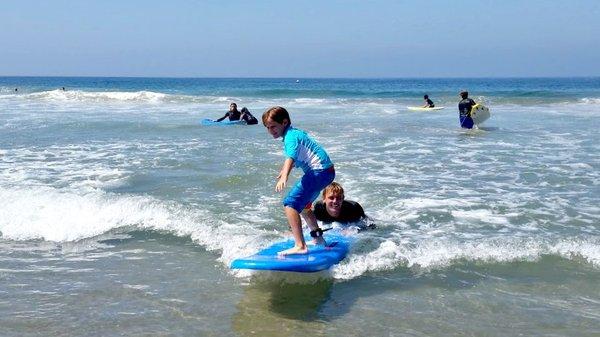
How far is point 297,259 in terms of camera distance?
5.48m

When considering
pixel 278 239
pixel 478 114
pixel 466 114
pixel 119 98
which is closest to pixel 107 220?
pixel 278 239

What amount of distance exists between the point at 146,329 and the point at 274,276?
1409 mm

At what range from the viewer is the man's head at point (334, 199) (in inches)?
278

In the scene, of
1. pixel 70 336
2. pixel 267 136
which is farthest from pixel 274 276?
pixel 267 136

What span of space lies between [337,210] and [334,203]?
0.14 m

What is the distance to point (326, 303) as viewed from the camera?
5102 mm

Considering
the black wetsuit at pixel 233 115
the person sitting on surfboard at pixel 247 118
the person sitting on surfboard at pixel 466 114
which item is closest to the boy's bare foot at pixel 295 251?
the person sitting on surfboard at pixel 466 114

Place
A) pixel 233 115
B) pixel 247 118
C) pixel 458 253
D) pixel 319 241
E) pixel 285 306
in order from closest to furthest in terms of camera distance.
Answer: pixel 285 306 → pixel 319 241 → pixel 458 253 → pixel 247 118 → pixel 233 115

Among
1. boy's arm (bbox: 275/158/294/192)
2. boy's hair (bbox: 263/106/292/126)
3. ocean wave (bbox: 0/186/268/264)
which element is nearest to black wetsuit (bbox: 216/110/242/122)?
ocean wave (bbox: 0/186/268/264)

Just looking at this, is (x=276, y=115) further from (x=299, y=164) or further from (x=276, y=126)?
(x=299, y=164)

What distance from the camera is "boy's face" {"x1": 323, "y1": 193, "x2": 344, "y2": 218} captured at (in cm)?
706

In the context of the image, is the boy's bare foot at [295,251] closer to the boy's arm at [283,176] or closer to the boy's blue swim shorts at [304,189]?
the boy's blue swim shorts at [304,189]

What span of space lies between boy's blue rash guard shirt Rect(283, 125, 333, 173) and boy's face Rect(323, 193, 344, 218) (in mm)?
1430

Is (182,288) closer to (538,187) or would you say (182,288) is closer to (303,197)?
(303,197)
